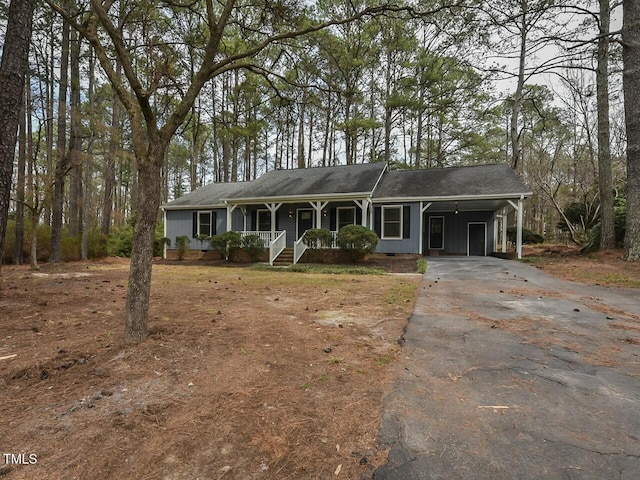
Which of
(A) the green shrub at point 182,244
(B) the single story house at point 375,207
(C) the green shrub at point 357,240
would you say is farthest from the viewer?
(A) the green shrub at point 182,244

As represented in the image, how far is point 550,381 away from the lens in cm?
248

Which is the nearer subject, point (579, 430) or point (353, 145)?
point (579, 430)

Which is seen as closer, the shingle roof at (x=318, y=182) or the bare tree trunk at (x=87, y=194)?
the bare tree trunk at (x=87, y=194)

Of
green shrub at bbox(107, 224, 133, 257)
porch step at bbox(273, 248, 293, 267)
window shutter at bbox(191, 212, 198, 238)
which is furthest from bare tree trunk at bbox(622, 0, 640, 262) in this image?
green shrub at bbox(107, 224, 133, 257)

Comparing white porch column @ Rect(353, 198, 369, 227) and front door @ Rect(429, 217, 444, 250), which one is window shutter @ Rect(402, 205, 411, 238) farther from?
front door @ Rect(429, 217, 444, 250)

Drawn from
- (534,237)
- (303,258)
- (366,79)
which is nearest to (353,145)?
(366,79)

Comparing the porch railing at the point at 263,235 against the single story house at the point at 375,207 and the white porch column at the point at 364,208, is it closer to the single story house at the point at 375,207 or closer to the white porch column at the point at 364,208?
the single story house at the point at 375,207

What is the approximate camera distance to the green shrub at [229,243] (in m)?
14.7

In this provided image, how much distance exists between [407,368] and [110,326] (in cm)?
340

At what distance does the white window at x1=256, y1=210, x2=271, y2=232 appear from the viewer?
1694 cm

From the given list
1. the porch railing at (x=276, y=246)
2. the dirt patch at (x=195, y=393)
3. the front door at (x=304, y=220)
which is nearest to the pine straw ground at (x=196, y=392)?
the dirt patch at (x=195, y=393)

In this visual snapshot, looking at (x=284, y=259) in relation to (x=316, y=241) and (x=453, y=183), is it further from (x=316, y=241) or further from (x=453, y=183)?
(x=453, y=183)

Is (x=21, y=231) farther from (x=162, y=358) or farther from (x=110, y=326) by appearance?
(x=162, y=358)

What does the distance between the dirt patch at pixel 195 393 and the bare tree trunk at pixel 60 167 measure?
9.55 metres
